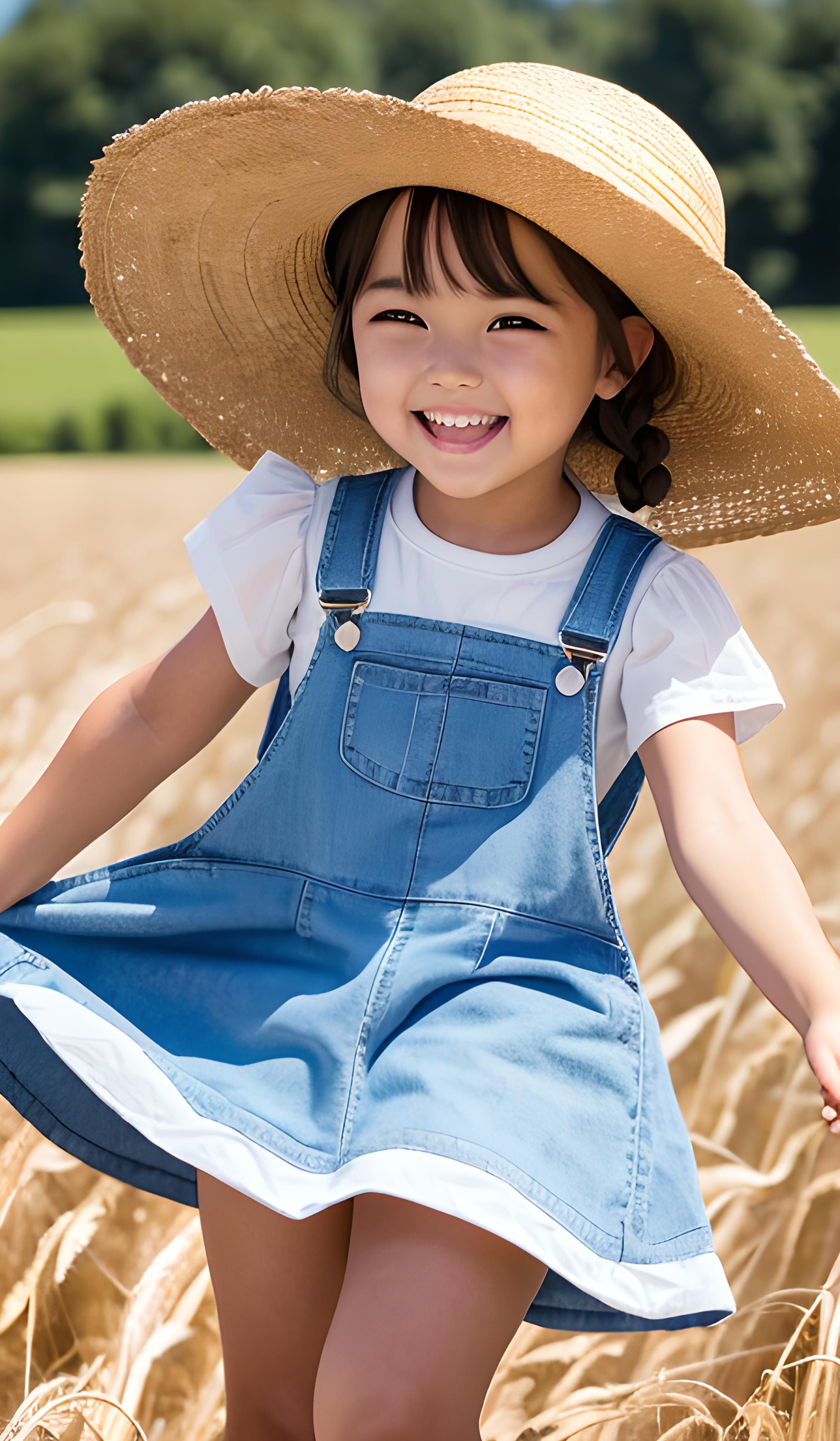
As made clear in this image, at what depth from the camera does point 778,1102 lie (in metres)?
2.02

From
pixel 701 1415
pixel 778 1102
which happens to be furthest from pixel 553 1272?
pixel 778 1102

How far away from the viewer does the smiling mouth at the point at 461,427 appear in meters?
1.16

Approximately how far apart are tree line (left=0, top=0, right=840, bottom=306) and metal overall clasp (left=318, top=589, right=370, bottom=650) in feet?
37.8

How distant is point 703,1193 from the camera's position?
6.26 feet

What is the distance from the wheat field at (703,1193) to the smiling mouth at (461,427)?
2.71ft

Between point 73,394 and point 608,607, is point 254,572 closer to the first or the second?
point 608,607

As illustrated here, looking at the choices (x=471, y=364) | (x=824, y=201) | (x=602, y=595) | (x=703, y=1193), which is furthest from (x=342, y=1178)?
(x=824, y=201)

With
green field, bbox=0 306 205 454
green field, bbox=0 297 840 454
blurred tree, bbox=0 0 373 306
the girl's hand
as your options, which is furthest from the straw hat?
blurred tree, bbox=0 0 373 306

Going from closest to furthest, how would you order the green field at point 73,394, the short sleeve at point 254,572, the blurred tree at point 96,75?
the short sleeve at point 254,572 < the green field at point 73,394 < the blurred tree at point 96,75

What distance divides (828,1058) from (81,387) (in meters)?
10.5

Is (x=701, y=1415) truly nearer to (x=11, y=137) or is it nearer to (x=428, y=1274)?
(x=428, y=1274)

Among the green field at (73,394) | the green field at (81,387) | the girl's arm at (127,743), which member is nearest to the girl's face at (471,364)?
the girl's arm at (127,743)

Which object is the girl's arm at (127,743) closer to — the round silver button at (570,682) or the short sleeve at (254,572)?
the short sleeve at (254,572)

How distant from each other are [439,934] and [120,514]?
3193mm
